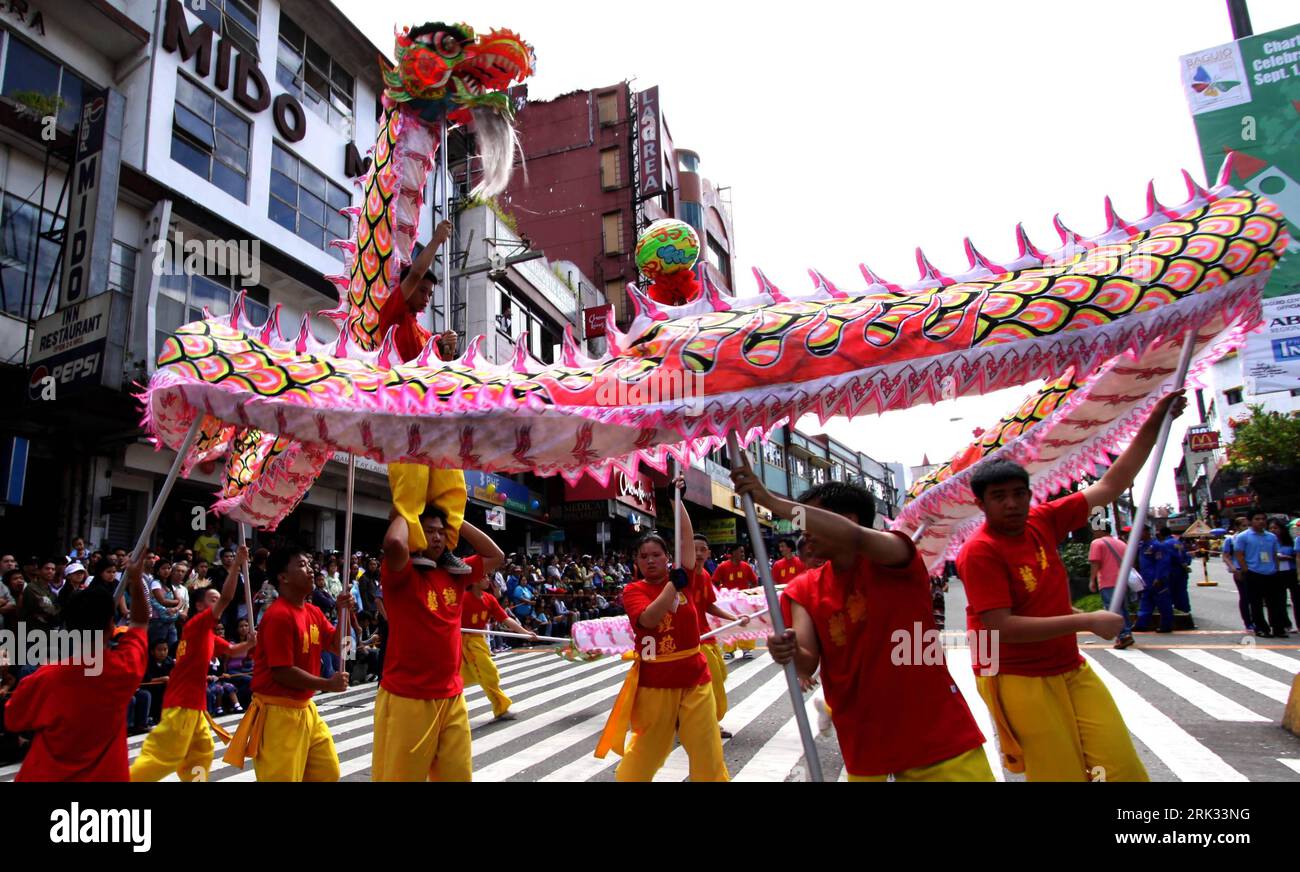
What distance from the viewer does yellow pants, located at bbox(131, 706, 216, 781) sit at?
13.7 feet

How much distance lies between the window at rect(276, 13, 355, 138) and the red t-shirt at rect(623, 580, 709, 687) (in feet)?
51.4

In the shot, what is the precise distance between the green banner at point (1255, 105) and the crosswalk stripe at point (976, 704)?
30.4 ft

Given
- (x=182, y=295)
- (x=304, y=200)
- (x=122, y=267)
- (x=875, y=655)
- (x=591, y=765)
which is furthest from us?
(x=304, y=200)

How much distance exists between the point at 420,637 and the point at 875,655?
2145 millimetres

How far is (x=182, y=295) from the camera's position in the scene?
41.5 ft

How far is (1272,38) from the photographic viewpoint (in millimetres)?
13555

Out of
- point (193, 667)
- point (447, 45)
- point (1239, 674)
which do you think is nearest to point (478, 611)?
point (193, 667)

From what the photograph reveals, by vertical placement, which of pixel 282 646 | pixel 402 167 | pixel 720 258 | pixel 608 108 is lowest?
pixel 282 646

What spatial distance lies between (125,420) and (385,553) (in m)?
9.49

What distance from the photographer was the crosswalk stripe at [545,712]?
613 centimetres

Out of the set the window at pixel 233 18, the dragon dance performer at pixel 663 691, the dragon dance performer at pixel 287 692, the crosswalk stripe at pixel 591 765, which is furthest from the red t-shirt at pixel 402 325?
the window at pixel 233 18

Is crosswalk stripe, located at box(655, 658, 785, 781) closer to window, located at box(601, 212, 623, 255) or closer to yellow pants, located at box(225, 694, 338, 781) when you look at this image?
yellow pants, located at box(225, 694, 338, 781)

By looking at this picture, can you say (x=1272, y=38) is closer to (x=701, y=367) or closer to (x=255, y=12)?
(x=701, y=367)

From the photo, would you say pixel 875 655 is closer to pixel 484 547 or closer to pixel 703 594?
pixel 484 547
